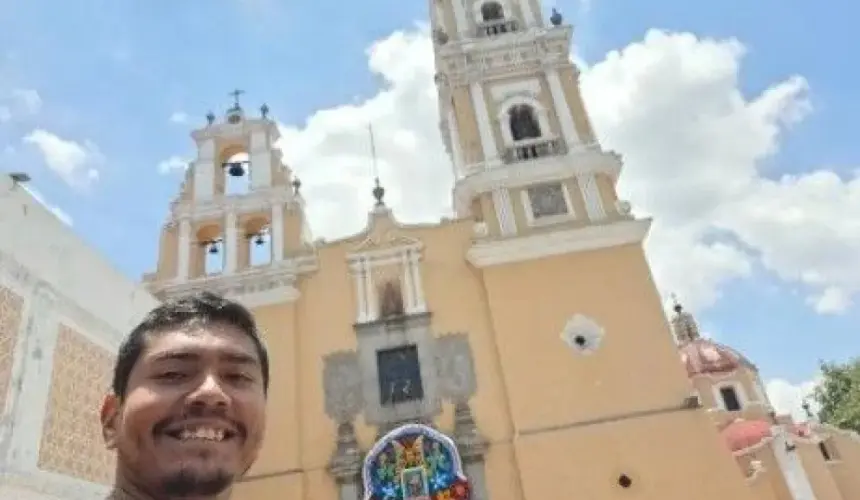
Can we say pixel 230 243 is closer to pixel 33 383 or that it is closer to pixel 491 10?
pixel 33 383

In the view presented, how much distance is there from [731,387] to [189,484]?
2079 centimetres

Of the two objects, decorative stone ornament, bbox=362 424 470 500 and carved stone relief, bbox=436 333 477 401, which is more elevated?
carved stone relief, bbox=436 333 477 401

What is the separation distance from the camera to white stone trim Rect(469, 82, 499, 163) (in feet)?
41.4

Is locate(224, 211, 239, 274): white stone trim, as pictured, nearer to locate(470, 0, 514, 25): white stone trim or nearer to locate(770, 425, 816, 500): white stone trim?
locate(470, 0, 514, 25): white stone trim

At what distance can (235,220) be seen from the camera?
12.3 m

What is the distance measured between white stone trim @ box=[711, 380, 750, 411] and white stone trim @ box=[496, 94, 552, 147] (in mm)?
10787

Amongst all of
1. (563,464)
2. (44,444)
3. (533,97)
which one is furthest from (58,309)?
(533,97)

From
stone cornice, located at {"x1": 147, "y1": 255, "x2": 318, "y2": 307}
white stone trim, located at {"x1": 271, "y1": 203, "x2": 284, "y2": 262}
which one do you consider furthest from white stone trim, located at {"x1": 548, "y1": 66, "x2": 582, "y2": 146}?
white stone trim, located at {"x1": 271, "y1": 203, "x2": 284, "y2": 262}

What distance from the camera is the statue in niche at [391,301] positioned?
11188mm

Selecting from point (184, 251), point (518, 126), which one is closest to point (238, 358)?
point (184, 251)

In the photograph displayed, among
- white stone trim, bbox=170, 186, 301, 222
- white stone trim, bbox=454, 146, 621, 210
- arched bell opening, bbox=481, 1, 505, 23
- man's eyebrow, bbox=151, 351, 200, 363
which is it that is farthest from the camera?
arched bell opening, bbox=481, 1, 505, 23

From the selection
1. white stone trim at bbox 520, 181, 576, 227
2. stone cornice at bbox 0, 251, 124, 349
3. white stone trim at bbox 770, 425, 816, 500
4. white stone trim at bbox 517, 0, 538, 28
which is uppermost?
white stone trim at bbox 517, 0, 538, 28

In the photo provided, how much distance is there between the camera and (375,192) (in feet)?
41.1

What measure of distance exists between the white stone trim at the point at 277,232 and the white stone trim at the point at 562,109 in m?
5.38
